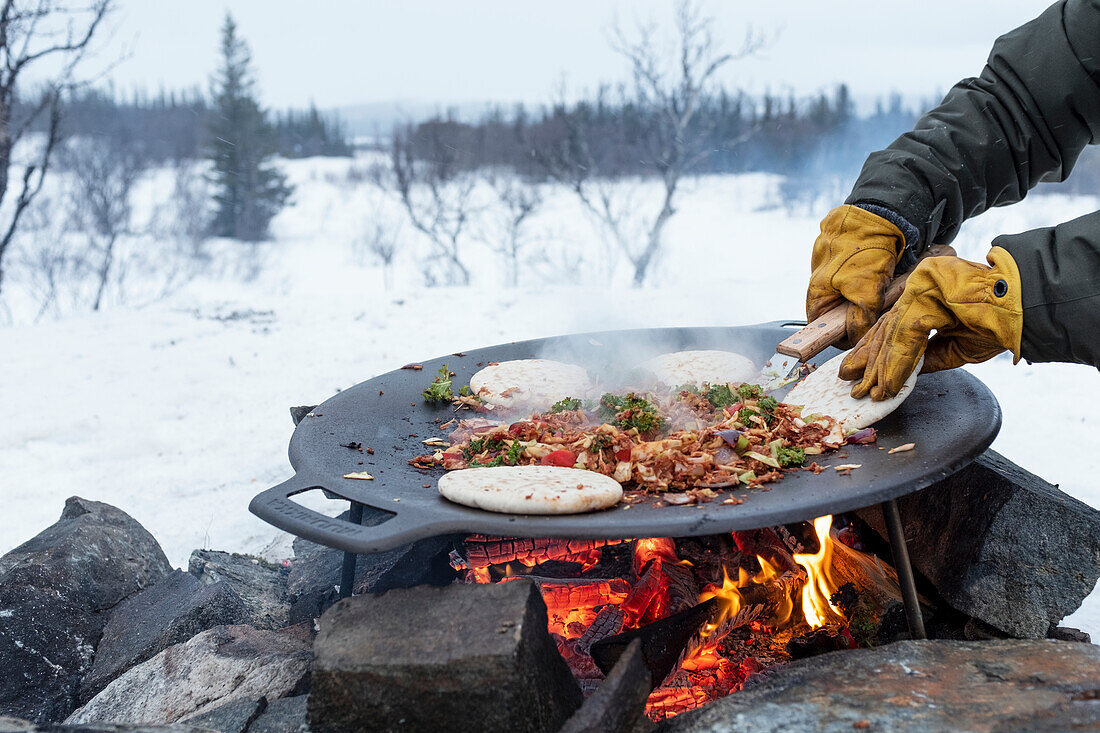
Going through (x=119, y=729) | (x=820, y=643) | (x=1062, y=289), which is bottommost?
(x=820, y=643)

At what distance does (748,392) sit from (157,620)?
2.59 metres

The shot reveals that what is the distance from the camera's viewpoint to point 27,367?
6660 millimetres

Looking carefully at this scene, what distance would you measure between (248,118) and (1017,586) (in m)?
28.0

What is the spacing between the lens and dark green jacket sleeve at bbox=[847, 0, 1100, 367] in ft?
10.0

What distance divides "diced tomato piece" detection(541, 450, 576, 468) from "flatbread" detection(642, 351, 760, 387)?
910 mm

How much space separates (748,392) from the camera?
2.96 meters

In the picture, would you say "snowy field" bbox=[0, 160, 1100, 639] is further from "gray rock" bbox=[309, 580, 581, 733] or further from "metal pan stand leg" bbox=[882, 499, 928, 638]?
"gray rock" bbox=[309, 580, 581, 733]

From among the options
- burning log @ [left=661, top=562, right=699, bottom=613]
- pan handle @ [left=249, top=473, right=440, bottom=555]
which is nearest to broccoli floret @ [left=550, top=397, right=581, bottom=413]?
burning log @ [left=661, top=562, right=699, bottom=613]

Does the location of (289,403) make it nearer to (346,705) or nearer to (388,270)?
(346,705)

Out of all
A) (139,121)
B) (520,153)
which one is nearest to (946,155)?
(520,153)

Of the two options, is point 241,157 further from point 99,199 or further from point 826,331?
point 826,331

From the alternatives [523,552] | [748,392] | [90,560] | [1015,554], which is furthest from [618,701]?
[90,560]

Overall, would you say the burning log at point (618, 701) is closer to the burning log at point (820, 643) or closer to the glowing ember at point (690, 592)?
the glowing ember at point (690, 592)

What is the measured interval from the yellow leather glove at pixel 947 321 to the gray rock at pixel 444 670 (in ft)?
4.67
